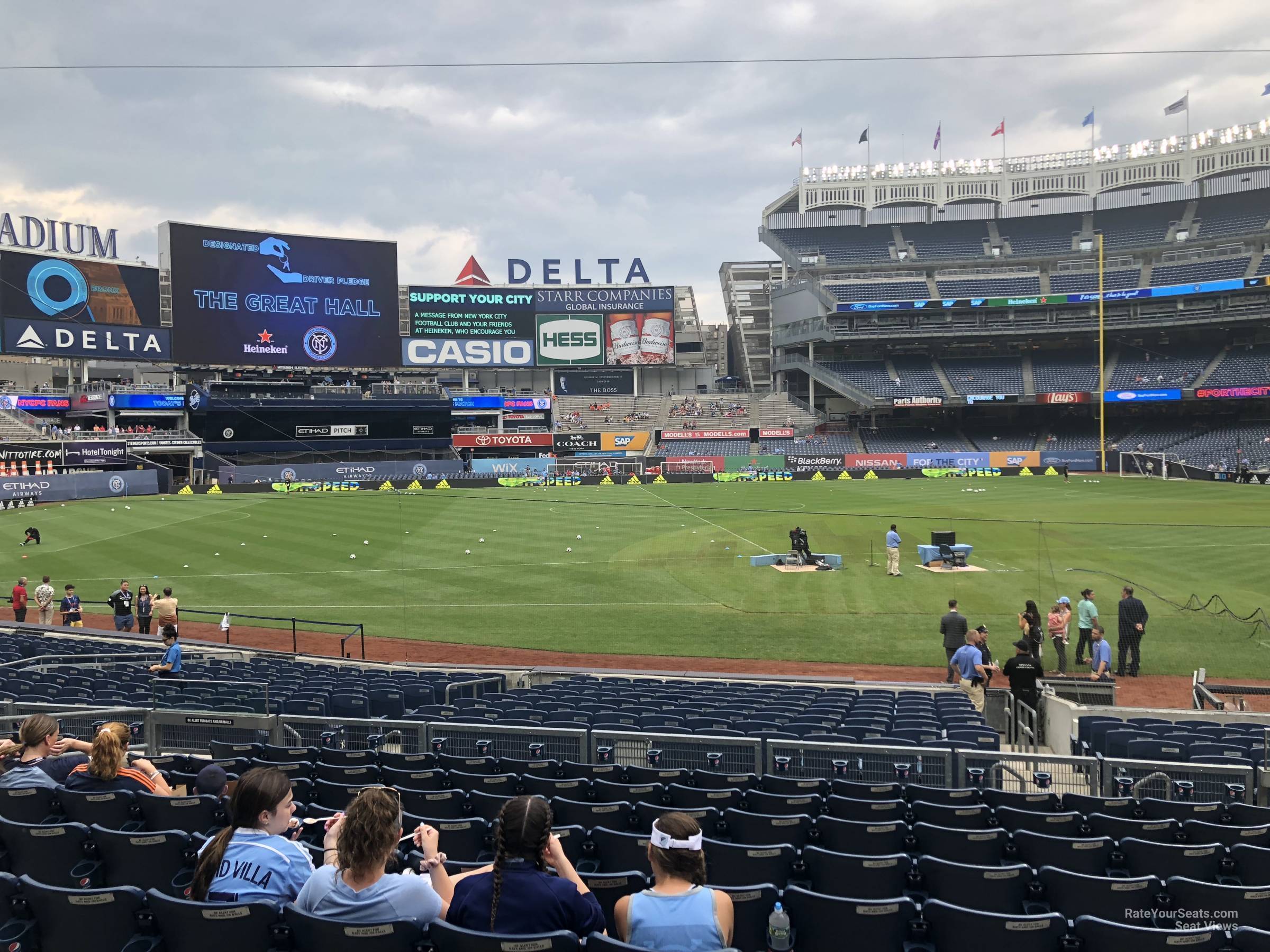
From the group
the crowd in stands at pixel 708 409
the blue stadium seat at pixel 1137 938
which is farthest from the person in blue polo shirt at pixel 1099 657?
the crowd in stands at pixel 708 409

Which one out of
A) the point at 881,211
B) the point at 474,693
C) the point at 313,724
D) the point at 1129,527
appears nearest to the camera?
the point at 313,724

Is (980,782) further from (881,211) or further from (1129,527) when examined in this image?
(881,211)

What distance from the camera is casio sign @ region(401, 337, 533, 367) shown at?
93.1 metres

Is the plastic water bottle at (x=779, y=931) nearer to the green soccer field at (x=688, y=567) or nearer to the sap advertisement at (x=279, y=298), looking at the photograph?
the green soccer field at (x=688, y=567)

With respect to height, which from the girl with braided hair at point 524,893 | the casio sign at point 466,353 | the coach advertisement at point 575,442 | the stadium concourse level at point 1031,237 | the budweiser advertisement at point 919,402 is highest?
the stadium concourse level at point 1031,237

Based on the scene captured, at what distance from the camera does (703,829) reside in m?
6.58

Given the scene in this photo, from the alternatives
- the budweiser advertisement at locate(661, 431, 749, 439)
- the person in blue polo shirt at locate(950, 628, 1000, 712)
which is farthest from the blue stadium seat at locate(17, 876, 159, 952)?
the budweiser advertisement at locate(661, 431, 749, 439)

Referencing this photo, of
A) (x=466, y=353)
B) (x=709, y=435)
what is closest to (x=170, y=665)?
(x=709, y=435)

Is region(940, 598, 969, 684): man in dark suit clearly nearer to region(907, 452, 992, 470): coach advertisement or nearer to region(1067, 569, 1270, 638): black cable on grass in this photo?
region(1067, 569, 1270, 638): black cable on grass

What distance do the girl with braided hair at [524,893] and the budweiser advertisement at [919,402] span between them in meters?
87.7

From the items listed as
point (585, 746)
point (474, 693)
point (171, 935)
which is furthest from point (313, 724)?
point (171, 935)

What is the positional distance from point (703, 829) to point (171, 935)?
12.0 ft

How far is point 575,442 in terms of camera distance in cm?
8925

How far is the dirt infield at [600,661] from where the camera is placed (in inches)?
693
